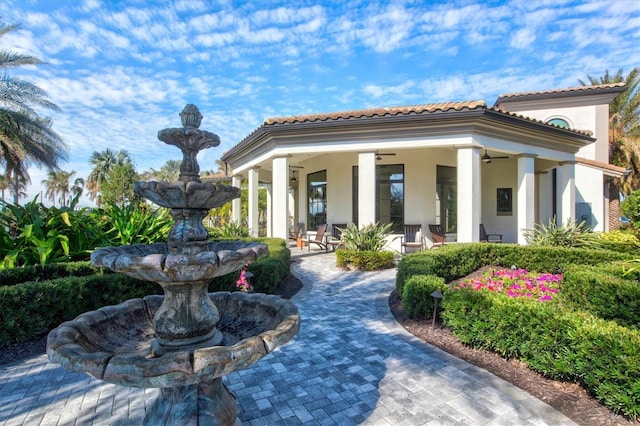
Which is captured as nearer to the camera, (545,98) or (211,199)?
(211,199)

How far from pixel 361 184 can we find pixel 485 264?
3.97 metres

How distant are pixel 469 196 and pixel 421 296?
5.47 meters

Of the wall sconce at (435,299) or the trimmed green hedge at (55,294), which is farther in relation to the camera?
the wall sconce at (435,299)

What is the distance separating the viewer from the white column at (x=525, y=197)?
1002cm

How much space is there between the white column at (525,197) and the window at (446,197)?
2.39 metres

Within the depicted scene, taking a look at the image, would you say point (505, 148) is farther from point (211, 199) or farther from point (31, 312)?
point (31, 312)

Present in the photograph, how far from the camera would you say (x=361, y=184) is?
9.74 meters

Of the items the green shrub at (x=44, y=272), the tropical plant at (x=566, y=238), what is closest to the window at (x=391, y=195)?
the tropical plant at (x=566, y=238)

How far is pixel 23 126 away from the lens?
1287 cm

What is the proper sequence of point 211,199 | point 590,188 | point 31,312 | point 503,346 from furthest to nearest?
point 590,188
point 31,312
point 503,346
point 211,199

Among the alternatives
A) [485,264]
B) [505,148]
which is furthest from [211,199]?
[505,148]

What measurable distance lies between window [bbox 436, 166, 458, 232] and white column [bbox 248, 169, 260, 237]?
22.1 feet

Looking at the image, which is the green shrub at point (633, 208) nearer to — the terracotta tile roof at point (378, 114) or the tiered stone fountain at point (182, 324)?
the terracotta tile roof at point (378, 114)

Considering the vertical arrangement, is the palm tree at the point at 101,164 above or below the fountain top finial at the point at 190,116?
above
